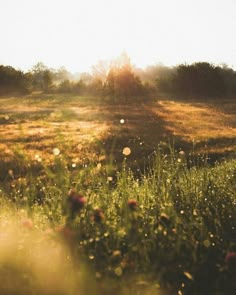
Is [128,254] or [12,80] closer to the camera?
[128,254]

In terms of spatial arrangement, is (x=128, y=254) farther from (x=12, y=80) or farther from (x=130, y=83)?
(x=12, y=80)

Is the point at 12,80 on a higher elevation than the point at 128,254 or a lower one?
higher

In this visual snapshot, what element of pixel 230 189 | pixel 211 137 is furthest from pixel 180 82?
pixel 230 189

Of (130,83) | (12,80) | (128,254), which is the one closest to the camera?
(128,254)

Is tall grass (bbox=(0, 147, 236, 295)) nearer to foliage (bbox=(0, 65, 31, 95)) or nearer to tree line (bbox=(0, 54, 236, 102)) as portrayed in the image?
tree line (bbox=(0, 54, 236, 102))

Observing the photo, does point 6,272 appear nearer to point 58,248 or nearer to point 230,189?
point 58,248

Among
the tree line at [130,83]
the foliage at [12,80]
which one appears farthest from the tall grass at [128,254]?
the foliage at [12,80]

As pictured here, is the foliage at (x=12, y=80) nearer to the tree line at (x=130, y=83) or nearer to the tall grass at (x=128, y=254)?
the tree line at (x=130, y=83)

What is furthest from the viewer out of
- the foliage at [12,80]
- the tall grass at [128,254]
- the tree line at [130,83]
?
the foliage at [12,80]

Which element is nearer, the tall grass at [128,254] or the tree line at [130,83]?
the tall grass at [128,254]

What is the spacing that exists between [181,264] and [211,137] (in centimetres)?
1385

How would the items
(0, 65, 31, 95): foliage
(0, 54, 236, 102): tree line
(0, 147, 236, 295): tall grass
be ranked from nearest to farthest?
(0, 147, 236, 295): tall grass
(0, 54, 236, 102): tree line
(0, 65, 31, 95): foliage

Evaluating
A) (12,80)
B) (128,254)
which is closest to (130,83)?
(12,80)

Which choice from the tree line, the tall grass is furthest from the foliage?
the tall grass
